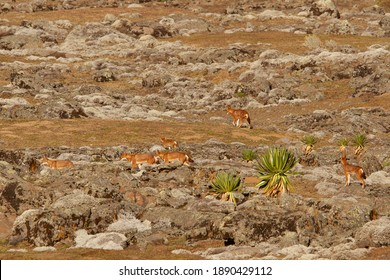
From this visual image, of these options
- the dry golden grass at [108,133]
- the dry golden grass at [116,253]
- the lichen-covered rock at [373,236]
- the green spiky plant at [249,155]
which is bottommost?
the dry golden grass at [108,133]

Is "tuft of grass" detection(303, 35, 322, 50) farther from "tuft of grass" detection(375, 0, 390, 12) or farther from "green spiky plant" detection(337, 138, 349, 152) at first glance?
"green spiky plant" detection(337, 138, 349, 152)

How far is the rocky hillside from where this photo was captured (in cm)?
2753

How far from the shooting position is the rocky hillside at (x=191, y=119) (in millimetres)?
27531

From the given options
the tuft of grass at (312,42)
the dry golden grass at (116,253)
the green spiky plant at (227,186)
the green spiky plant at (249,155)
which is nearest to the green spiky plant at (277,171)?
the green spiky plant at (227,186)

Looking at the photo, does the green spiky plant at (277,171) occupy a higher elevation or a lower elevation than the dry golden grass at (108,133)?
higher

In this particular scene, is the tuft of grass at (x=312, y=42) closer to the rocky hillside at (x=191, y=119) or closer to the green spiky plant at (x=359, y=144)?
the rocky hillside at (x=191, y=119)

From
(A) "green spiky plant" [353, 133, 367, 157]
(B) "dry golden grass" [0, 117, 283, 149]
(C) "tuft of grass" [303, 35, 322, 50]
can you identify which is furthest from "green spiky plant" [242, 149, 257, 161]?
(C) "tuft of grass" [303, 35, 322, 50]

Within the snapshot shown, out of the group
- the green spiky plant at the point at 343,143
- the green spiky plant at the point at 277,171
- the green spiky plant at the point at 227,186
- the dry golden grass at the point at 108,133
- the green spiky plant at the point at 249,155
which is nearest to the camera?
the green spiky plant at the point at 277,171

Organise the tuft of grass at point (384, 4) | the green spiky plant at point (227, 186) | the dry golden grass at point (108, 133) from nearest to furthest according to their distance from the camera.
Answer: the green spiky plant at point (227, 186) < the dry golden grass at point (108, 133) < the tuft of grass at point (384, 4)

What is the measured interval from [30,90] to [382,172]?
122ft

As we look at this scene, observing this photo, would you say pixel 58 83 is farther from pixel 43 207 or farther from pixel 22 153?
pixel 43 207

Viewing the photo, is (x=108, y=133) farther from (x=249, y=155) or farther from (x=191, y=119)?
(x=191, y=119)

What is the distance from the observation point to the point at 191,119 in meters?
59.0

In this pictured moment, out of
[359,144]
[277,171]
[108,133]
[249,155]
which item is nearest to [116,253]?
[277,171]
